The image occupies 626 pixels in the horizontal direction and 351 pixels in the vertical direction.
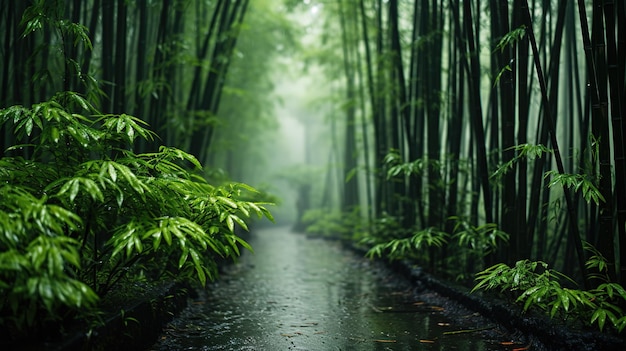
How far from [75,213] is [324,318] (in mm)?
1549

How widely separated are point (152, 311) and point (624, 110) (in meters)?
2.15

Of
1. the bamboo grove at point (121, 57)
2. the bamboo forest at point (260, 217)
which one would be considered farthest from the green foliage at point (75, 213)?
the bamboo grove at point (121, 57)

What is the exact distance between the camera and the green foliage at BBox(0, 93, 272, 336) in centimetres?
144

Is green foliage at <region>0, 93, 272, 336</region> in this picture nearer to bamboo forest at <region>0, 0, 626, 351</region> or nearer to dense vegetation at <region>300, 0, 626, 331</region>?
bamboo forest at <region>0, 0, 626, 351</region>

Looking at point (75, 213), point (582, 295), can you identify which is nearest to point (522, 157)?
point (582, 295)

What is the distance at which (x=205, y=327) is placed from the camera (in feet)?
8.82

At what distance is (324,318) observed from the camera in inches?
116

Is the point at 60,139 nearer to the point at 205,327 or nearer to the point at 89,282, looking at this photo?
the point at 89,282

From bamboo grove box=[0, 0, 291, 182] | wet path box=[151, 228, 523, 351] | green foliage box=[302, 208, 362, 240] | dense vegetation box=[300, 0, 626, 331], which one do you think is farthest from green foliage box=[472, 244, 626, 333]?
green foliage box=[302, 208, 362, 240]

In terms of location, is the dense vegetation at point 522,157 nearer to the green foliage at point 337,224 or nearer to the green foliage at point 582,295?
the green foliage at point 582,295

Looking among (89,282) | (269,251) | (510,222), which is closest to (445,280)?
(510,222)

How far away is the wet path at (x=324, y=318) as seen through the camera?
238 centimetres

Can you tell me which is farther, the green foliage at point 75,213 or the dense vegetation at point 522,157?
the dense vegetation at point 522,157

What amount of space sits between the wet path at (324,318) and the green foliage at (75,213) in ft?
1.63
